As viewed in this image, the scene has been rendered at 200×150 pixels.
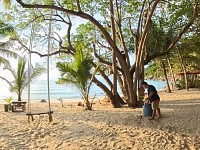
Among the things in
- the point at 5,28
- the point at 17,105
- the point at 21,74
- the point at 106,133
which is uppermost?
the point at 5,28

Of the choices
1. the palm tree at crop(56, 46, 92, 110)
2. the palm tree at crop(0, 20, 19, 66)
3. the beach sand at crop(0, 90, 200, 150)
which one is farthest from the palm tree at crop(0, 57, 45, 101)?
the beach sand at crop(0, 90, 200, 150)

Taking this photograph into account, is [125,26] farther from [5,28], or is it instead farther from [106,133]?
[106,133]

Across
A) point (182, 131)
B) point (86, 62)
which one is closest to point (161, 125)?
point (182, 131)

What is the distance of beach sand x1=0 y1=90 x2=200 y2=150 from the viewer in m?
8.06

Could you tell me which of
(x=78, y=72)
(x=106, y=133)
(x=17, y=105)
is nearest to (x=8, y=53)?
(x=17, y=105)

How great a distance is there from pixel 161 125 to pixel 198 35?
49.1ft

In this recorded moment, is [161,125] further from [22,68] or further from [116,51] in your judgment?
[22,68]

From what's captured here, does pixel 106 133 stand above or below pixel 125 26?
below

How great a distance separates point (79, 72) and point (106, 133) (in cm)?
483

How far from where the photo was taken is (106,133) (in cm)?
905

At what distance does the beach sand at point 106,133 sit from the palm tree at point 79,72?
2245 millimetres

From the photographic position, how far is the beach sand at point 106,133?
806cm

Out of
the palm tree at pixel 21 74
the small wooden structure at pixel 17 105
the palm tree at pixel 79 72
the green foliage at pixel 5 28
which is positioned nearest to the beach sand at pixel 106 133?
the palm tree at pixel 79 72

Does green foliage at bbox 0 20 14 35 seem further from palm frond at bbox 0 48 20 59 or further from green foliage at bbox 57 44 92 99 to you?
green foliage at bbox 57 44 92 99
